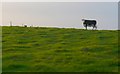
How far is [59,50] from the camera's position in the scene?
25.1 m

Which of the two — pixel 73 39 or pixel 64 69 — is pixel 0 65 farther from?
pixel 73 39

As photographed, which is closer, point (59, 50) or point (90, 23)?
point (59, 50)

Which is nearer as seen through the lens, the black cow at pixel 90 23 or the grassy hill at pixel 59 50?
the grassy hill at pixel 59 50

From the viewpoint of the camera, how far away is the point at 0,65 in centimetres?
2089

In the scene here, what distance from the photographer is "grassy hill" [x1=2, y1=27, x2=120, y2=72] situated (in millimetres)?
20578

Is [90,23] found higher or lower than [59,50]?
higher

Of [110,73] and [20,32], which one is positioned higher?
[20,32]

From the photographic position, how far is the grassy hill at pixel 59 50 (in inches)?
810

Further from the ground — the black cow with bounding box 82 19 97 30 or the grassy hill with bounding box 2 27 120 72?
the black cow with bounding box 82 19 97 30

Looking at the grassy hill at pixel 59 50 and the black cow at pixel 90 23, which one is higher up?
the black cow at pixel 90 23

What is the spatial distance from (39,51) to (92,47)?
3624mm

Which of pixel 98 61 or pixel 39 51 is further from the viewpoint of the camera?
pixel 39 51

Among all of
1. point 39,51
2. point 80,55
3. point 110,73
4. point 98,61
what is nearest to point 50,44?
point 39,51

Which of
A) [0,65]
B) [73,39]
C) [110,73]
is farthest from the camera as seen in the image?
[73,39]
